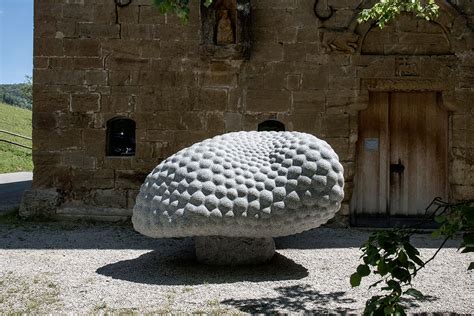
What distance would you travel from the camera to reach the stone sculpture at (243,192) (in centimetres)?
417

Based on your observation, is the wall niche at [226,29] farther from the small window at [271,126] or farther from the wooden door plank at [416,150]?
the wooden door plank at [416,150]

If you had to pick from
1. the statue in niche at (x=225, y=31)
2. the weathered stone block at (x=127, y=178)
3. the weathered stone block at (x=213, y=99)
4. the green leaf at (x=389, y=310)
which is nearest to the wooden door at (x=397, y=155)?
the weathered stone block at (x=213, y=99)

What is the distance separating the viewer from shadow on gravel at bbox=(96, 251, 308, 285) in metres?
4.40

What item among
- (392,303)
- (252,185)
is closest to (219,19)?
(252,185)

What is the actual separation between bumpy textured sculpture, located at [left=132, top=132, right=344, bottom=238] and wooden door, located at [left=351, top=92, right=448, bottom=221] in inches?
135

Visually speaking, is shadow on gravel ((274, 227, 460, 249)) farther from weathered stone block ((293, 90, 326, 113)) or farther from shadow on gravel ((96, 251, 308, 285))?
weathered stone block ((293, 90, 326, 113))

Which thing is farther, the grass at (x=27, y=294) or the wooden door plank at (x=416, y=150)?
the wooden door plank at (x=416, y=150)

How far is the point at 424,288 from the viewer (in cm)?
428

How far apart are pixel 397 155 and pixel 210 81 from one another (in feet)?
10.3

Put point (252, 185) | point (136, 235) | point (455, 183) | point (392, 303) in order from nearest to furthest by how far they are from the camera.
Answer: point (392, 303) < point (252, 185) < point (136, 235) < point (455, 183)

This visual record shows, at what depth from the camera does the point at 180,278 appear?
4.45m

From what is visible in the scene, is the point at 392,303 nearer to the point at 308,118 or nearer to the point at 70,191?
the point at 308,118

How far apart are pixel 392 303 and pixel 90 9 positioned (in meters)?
7.11

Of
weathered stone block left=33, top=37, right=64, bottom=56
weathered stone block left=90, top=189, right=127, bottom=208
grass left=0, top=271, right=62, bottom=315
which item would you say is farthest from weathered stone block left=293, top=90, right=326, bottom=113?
grass left=0, top=271, right=62, bottom=315
